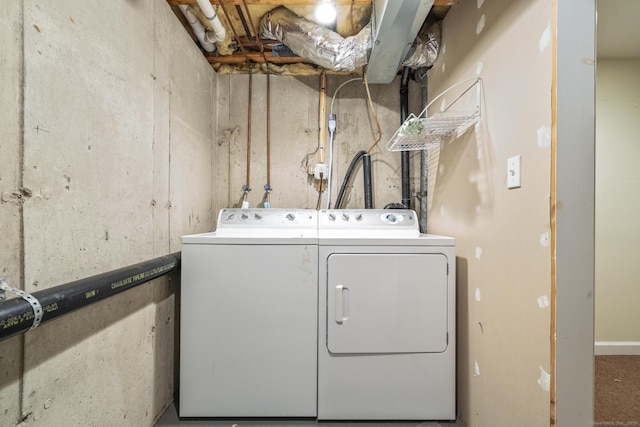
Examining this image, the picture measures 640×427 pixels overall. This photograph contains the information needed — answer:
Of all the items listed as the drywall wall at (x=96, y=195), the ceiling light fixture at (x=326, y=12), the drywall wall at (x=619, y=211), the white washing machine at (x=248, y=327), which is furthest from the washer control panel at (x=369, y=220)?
the drywall wall at (x=619, y=211)

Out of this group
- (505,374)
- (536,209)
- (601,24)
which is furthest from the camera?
(601,24)

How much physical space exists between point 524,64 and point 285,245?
1.28 meters

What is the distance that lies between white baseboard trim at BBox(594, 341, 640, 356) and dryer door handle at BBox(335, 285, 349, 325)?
2.30 meters

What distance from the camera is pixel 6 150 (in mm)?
679

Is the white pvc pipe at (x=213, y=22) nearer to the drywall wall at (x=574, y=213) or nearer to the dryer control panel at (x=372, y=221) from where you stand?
the dryer control panel at (x=372, y=221)

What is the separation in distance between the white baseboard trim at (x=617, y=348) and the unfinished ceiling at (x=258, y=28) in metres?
2.84

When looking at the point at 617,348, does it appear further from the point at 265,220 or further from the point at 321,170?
the point at 265,220

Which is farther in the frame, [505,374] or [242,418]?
[242,418]

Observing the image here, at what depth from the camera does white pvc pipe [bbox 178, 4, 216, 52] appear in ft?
4.86

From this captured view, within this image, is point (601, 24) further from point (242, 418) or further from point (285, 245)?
point (242, 418)

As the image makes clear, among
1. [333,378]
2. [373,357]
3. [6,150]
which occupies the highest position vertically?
[6,150]

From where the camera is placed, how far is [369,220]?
5.41ft

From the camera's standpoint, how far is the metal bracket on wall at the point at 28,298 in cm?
65

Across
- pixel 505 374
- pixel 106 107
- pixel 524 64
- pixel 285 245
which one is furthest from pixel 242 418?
pixel 524 64
